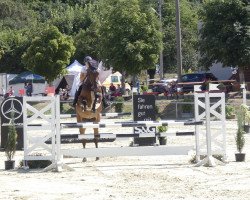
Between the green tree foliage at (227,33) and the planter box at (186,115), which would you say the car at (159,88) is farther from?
the planter box at (186,115)

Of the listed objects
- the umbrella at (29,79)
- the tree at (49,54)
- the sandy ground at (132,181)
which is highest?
the tree at (49,54)

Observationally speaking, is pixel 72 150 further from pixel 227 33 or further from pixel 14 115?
pixel 227 33

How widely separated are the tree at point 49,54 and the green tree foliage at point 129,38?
7685mm

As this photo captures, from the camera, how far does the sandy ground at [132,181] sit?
10.1 metres

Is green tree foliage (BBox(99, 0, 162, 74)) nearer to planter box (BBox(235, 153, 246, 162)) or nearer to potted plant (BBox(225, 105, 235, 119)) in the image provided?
potted plant (BBox(225, 105, 235, 119))

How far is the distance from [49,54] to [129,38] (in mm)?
10356

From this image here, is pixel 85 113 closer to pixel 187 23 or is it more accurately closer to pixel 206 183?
pixel 206 183

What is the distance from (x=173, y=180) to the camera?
11.6 meters

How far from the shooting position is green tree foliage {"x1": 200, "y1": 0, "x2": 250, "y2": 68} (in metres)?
41.3

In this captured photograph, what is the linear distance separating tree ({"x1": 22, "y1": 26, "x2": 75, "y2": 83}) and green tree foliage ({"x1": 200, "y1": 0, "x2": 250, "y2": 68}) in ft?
42.4

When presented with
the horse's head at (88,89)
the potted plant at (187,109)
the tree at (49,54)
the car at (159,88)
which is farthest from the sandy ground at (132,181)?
the tree at (49,54)

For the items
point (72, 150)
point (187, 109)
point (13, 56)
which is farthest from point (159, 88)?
point (72, 150)

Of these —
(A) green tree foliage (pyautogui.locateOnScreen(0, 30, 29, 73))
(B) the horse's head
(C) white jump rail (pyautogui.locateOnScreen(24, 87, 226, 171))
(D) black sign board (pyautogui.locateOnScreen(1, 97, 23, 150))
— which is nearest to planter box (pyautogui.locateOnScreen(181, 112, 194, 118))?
(D) black sign board (pyautogui.locateOnScreen(1, 97, 23, 150))

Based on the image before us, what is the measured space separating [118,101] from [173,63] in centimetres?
3453
